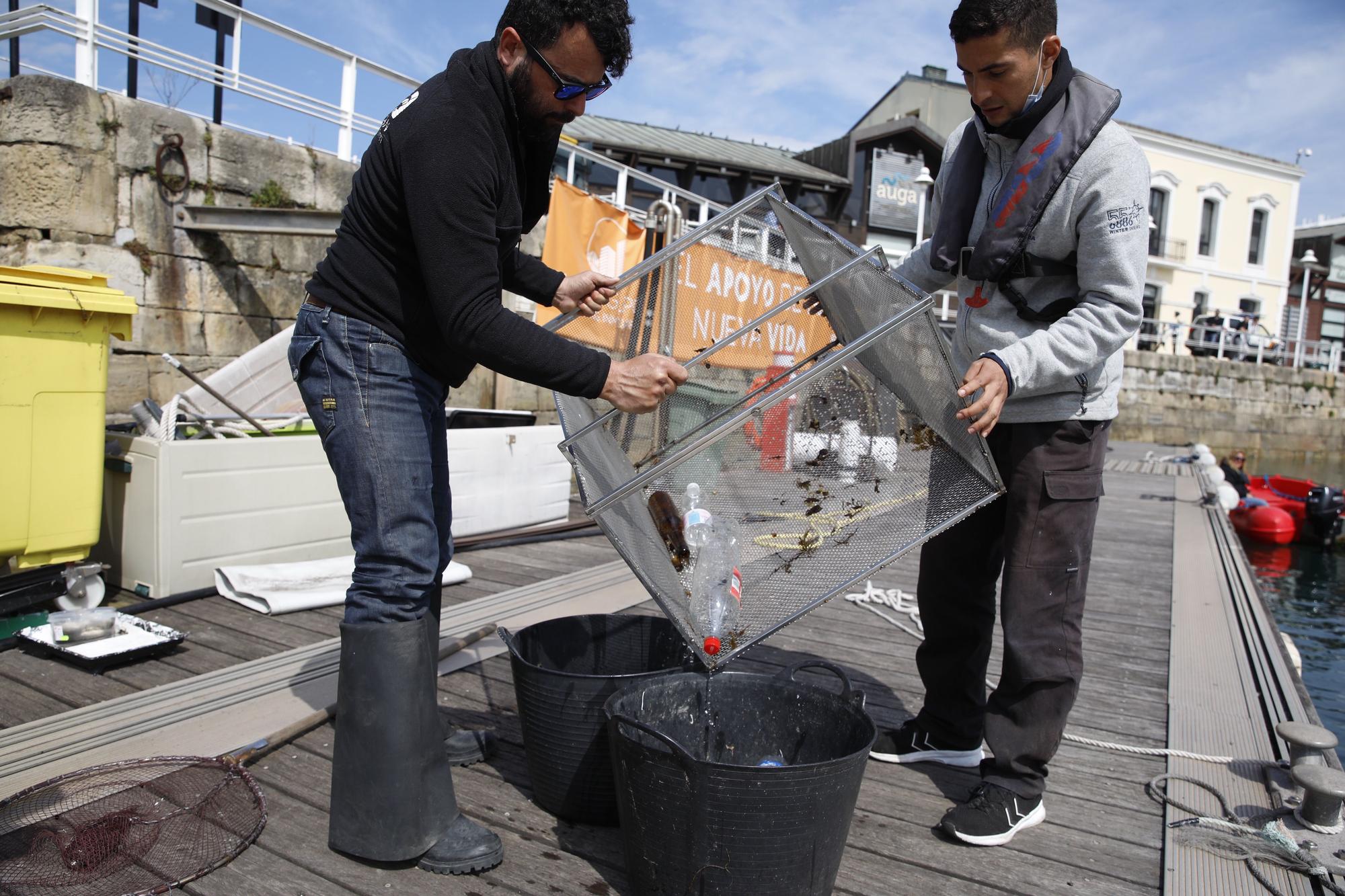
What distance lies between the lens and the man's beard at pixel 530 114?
6.62ft

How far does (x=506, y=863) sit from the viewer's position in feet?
7.12

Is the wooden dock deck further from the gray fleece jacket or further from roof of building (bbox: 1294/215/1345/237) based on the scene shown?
roof of building (bbox: 1294/215/1345/237)

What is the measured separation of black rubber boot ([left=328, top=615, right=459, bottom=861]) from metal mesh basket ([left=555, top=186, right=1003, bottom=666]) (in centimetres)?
59

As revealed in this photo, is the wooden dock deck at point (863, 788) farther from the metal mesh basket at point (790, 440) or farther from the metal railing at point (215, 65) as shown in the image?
the metal railing at point (215, 65)

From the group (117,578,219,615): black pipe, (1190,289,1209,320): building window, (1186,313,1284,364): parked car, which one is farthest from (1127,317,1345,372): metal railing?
(117,578,219,615): black pipe

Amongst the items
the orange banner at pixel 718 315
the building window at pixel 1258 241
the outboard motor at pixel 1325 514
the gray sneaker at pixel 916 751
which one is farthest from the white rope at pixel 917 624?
the building window at pixel 1258 241

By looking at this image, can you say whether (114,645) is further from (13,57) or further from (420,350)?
(13,57)

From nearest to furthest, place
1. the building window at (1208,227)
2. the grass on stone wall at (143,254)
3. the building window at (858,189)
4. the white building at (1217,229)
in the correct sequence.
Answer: the grass on stone wall at (143,254) < the building window at (858,189) < the white building at (1217,229) < the building window at (1208,227)

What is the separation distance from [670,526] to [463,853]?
3.13ft

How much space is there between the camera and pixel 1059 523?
2383 millimetres

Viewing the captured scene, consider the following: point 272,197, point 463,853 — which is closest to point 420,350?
point 463,853

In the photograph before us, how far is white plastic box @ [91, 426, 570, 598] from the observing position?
417cm

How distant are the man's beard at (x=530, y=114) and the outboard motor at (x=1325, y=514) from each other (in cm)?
1589

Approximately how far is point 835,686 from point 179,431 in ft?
12.0
